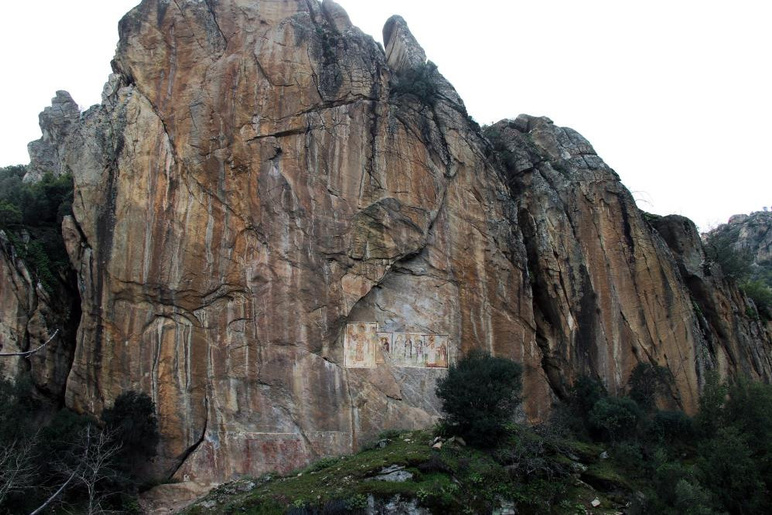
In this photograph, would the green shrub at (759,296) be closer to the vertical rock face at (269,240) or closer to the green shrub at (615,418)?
the green shrub at (615,418)

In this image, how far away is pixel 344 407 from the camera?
863 inches

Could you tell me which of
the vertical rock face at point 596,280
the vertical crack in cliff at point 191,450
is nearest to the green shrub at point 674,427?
the vertical rock face at point 596,280

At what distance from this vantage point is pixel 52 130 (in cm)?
4297

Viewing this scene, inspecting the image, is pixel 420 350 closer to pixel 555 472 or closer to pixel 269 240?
pixel 555 472

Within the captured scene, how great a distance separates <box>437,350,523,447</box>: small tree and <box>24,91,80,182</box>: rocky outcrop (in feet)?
109

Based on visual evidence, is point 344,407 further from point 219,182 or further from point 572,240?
point 572,240

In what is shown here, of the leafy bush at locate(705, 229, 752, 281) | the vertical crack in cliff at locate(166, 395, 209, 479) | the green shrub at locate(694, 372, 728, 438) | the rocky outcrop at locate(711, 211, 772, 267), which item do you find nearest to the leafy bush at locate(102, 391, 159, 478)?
the vertical crack in cliff at locate(166, 395, 209, 479)

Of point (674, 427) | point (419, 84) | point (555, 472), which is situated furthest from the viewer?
point (419, 84)

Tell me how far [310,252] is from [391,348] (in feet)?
15.4

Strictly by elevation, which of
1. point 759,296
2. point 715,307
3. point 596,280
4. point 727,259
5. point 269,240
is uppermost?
point 269,240

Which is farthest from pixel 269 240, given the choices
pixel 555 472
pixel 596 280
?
pixel 596 280

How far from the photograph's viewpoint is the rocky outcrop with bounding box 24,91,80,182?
41.6 m

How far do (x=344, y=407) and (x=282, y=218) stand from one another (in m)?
7.20

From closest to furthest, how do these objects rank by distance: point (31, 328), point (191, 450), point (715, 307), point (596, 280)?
1. point (191, 450)
2. point (31, 328)
3. point (596, 280)
4. point (715, 307)
